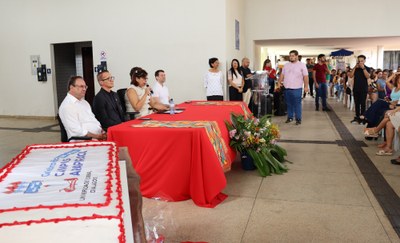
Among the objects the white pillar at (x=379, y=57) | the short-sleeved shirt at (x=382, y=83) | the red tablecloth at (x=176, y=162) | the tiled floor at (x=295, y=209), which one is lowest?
the tiled floor at (x=295, y=209)

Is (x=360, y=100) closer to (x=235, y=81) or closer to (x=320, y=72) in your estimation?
(x=320, y=72)

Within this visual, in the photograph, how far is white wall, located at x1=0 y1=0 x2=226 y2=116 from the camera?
726 cm

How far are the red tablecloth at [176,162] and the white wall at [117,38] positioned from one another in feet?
14.4

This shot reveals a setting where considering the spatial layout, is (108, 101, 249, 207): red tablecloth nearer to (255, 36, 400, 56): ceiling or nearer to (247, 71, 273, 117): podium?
(247, 71, 273, 117): podium

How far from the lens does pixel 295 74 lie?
23.5ft

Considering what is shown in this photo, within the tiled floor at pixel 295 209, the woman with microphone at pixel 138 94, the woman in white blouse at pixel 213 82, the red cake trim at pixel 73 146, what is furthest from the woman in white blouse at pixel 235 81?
the red cake trim at pixel 73 146

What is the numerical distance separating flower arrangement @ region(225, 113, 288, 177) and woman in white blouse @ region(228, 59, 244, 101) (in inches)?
127

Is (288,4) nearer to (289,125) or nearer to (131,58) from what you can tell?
(289,125)

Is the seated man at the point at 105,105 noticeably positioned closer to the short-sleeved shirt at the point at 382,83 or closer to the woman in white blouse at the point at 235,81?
the woman in white blouse at the point at 235,81

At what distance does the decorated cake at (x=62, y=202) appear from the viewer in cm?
84

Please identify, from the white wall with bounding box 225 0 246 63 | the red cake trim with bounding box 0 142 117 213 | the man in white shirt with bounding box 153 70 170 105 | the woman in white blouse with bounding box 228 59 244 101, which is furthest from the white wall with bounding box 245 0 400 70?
the red cake trim with bounding box 0 142 117 213

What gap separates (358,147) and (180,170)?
10.5 feet

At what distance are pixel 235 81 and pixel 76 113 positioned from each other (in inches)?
178

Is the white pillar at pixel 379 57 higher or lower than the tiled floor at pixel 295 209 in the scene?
higher
